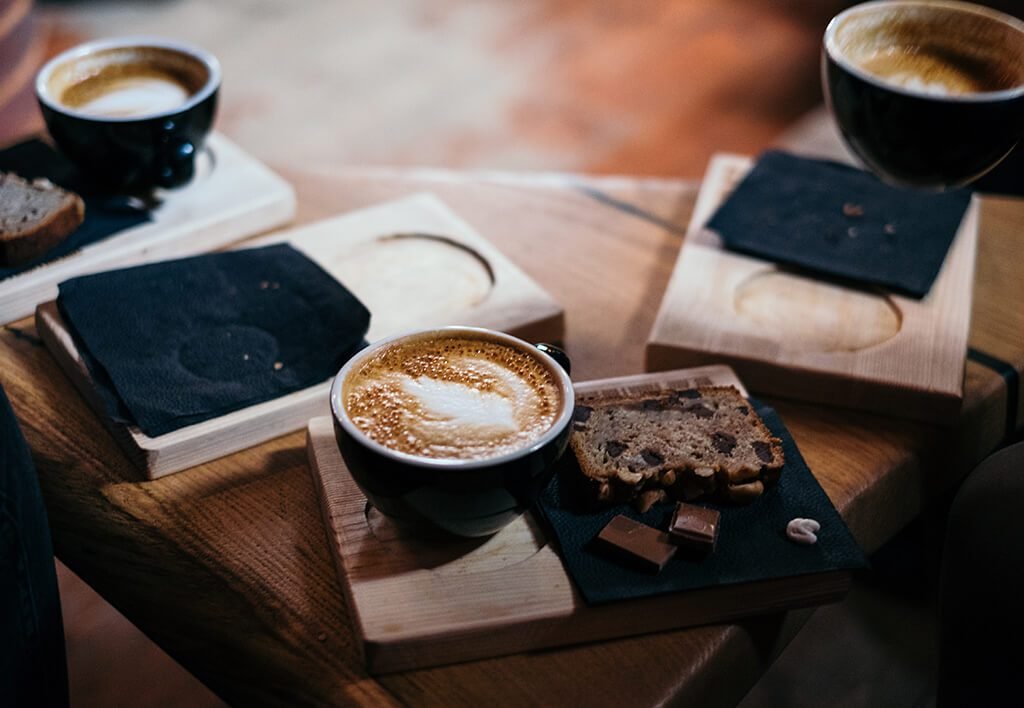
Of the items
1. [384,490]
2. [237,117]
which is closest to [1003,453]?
[384,490]

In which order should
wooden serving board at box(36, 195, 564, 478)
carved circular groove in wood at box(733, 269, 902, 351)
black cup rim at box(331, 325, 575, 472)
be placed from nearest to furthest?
black cup rim at box(331, 325, 575, 472)
wooden serving board at box(36, 195, 564, 478)
carved circular groove in wood at box(733, 269, 902, 351)

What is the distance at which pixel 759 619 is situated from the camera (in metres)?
0.72

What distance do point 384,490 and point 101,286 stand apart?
1.46 ft

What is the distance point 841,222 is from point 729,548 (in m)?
0.53

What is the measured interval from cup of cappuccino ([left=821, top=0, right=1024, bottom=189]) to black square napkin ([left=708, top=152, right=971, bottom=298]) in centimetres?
15

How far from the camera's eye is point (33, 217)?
1062 millimetres

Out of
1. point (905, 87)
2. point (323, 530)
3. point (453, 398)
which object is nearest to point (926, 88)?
point (905, 87)

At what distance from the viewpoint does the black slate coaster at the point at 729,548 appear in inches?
27.3

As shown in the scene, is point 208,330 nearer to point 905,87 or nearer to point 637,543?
Answer: point 637,543

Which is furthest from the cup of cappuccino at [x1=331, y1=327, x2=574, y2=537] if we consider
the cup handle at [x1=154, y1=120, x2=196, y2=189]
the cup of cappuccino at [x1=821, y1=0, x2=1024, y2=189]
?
the cup handle at [x1=154, y1=120, x2=196, y2=189]

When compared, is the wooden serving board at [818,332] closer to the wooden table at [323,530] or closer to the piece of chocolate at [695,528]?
the wooden table at [323,530]

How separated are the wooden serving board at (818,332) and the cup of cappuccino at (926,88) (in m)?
0.15

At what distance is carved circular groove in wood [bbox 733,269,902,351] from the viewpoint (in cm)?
99

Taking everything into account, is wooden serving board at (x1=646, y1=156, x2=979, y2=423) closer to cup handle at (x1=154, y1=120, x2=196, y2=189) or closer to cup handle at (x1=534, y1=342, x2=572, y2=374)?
cup handle at (x1=534, y1=342, x2=572, y2=374)
